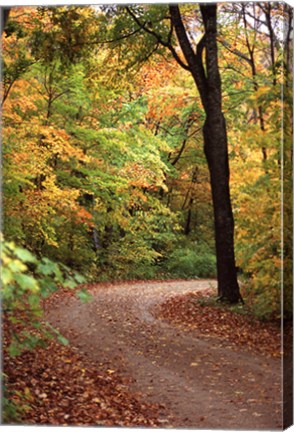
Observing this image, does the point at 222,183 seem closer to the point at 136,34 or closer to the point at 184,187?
the point at 184,187

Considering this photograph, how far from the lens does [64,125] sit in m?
5.78

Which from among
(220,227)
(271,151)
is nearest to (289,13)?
(271,151)

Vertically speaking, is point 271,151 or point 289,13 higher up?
point 289,13

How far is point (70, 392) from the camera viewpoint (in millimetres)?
5348

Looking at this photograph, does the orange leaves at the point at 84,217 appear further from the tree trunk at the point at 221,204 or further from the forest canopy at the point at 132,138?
the tree trunk at the point at 221,204

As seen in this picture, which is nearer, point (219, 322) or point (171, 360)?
point (171, 360)

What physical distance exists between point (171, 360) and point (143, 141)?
196cm

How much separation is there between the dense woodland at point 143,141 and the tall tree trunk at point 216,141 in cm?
2

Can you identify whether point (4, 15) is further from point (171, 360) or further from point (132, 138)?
point (171, 360)

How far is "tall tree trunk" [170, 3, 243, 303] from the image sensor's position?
18.0 feet

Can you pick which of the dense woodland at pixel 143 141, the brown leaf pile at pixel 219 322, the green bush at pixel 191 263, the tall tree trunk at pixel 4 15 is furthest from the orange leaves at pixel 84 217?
the tall tree trunk at pixel 4 15

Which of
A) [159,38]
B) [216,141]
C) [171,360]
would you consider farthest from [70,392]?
[159,38]

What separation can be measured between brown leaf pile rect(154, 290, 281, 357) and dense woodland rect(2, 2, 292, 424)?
0.15m

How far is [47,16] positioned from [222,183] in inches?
86.6
